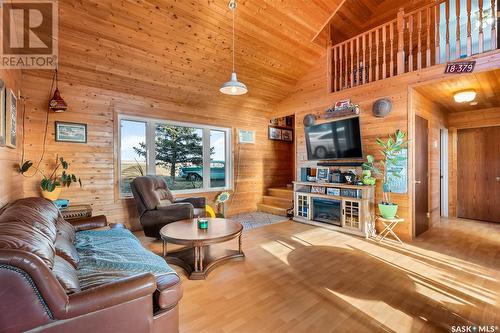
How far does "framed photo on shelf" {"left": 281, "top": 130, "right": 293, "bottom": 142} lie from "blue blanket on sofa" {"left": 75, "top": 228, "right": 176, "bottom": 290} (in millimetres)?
5158

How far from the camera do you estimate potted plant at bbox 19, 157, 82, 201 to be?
3.26 metres

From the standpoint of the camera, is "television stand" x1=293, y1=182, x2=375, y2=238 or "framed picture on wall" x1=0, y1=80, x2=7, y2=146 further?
"television stand" x1=293, y1=182, x2=375, y2=238

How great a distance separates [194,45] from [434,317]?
4367mm

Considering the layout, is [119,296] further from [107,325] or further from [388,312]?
[388,312]

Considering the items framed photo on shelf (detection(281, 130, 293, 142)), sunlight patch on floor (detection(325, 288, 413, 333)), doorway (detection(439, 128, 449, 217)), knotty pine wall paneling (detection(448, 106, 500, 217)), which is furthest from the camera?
framed photo on shelf (detection(281, 130, 293, 142))

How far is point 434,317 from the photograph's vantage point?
1.86 meters

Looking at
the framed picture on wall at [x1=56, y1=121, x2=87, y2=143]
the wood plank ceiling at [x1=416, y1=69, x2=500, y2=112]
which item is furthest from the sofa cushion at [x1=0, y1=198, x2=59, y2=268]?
the wood plank ceiling at [x1=416, y1=69, x2=500, y2=112]

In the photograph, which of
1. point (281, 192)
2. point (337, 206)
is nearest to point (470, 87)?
point (337, 206)

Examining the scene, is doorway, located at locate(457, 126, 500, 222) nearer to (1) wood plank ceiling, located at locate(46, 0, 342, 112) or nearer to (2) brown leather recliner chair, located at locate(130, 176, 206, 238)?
(1) wood plank ceiling, located at locate(46, 0, 342, 112)

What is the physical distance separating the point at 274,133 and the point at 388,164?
10.9 feet

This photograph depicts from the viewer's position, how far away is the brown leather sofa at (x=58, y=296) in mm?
991

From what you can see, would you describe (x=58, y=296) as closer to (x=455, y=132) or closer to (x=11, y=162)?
(x=11, y=162)

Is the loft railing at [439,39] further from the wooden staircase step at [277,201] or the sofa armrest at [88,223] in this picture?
the sofa armrest at [88,223]

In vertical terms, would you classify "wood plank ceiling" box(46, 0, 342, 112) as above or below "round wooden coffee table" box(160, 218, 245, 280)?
above
